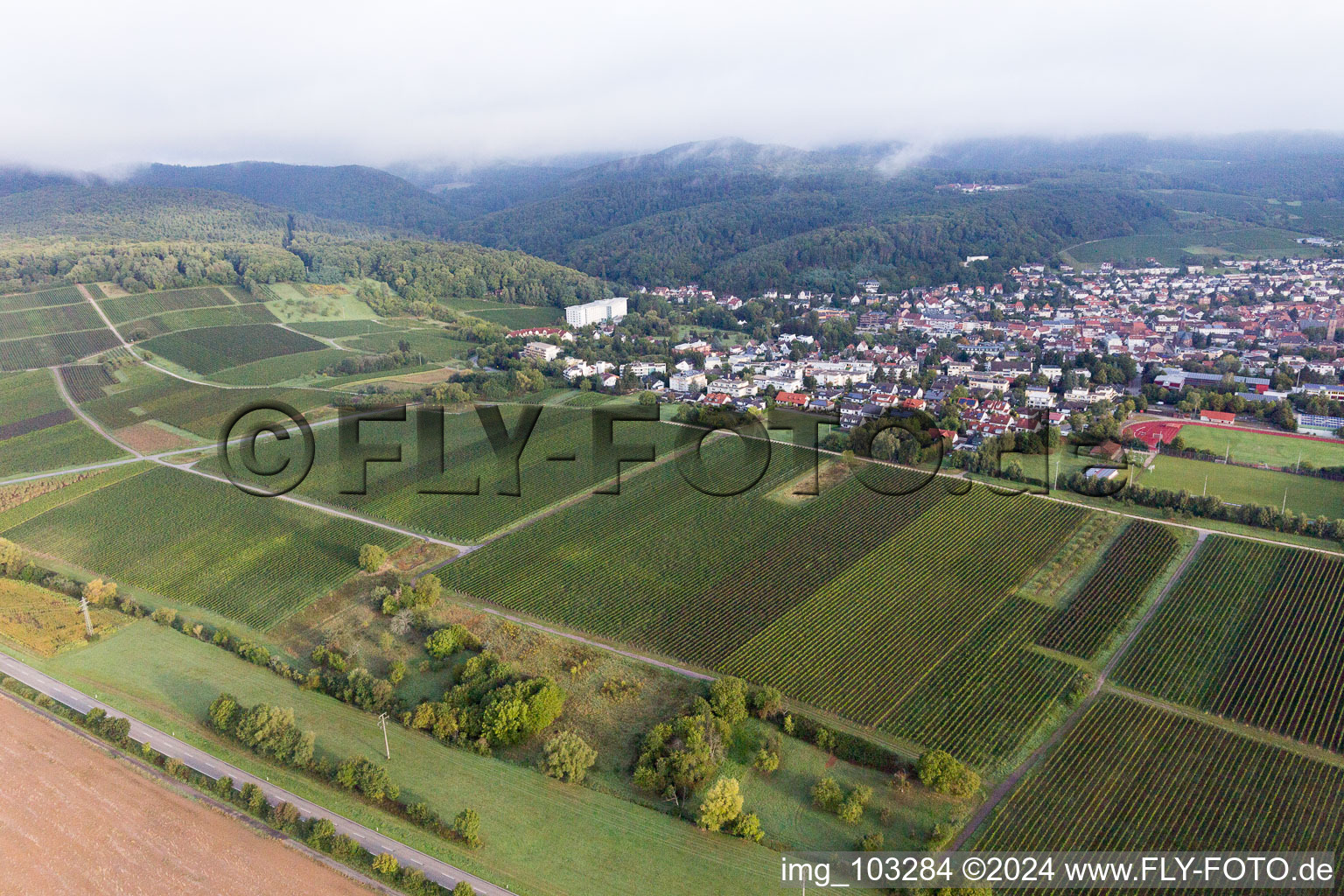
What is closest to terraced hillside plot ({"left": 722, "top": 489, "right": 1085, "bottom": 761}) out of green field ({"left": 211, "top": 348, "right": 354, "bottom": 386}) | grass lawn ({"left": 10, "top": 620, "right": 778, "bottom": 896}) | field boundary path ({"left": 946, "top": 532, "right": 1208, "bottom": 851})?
field boundary path ({"left": 946, "top": 532, "right": 1208, "bottom": 851})

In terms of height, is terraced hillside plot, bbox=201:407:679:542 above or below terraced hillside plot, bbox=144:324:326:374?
below

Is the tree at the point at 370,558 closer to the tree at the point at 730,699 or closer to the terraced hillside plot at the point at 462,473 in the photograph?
the terraced hillside plot at the point at 462,473

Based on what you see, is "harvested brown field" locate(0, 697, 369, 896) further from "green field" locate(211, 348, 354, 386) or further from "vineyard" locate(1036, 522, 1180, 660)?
"green field" locate(211, 348, 354, 386)

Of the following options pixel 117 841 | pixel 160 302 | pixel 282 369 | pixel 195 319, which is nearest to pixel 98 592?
pixel 117 841

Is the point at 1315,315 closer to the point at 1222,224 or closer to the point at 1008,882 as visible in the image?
the point at 1222,224

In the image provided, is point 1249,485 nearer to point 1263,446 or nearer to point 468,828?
point 1263,446

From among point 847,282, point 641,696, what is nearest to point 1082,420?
point 641,696

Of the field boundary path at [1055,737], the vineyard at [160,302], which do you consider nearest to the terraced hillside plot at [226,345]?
the vineyard at [160,302]
